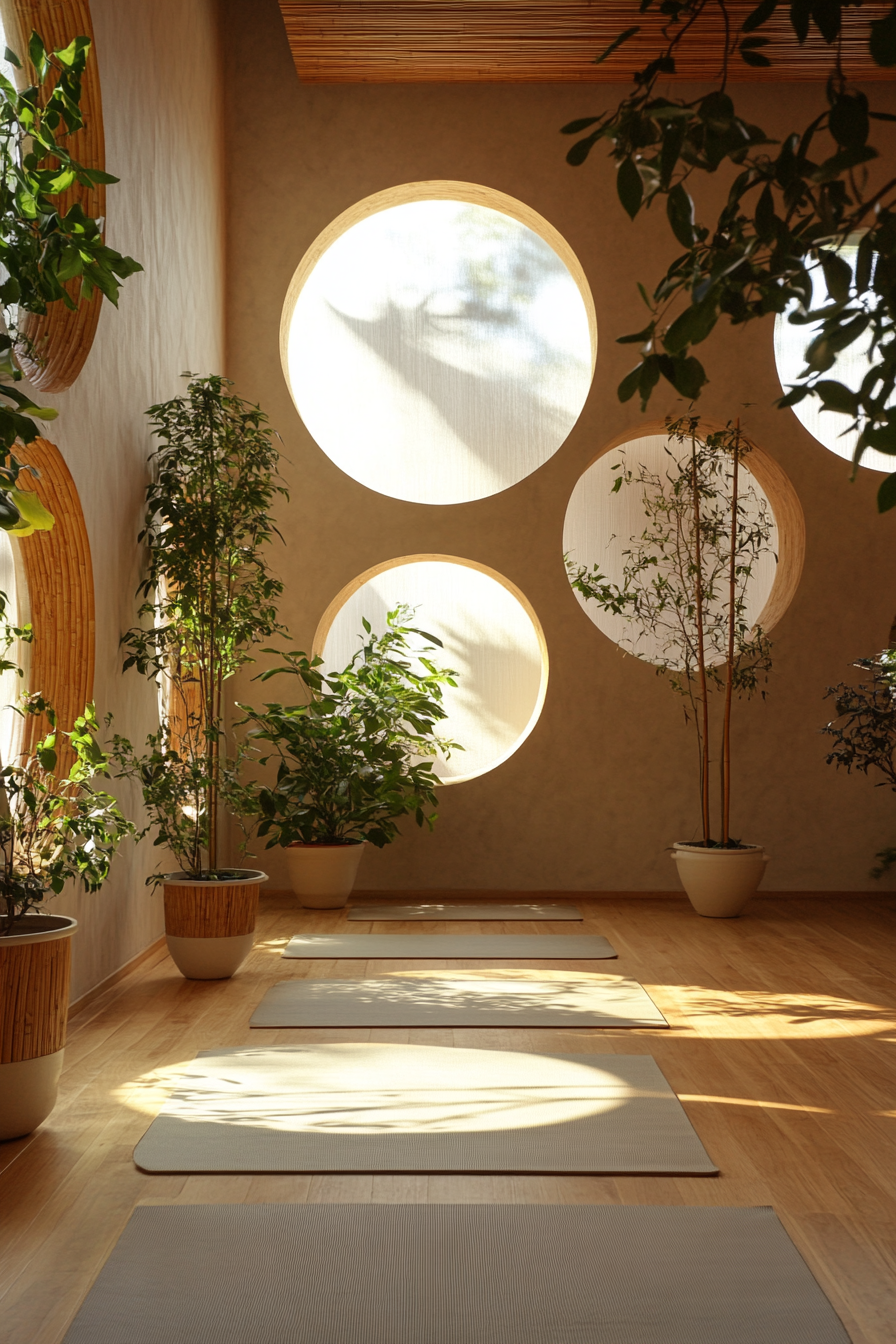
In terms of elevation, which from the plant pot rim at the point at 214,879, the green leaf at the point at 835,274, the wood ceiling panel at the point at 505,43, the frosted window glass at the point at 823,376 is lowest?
the plant pot rim at the point at 214,879

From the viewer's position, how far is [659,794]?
620cm

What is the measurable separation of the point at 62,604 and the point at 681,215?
3209 millimetres

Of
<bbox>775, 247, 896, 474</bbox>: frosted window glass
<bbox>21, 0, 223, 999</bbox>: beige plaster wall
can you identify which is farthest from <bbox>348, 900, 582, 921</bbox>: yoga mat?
<bbox>775, 247, 896, 474</bbox>: frosted window glass

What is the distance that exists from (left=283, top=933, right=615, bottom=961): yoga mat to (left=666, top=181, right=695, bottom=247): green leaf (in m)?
3.97

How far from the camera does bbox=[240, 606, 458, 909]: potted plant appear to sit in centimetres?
562

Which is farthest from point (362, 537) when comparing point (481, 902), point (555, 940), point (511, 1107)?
point (511, 1107)

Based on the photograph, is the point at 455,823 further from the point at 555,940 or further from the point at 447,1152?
the point at 447,1152

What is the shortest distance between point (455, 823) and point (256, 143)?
372 centimetres

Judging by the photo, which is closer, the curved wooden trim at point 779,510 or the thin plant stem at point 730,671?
the thin plant stem at point 730,671

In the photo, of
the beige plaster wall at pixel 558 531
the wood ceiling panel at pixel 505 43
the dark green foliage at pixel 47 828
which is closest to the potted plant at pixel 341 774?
the beige plaster wall at pixel 558 531

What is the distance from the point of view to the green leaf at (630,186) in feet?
3.28

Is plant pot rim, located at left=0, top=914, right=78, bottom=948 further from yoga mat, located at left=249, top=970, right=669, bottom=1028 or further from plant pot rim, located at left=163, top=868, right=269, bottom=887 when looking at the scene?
plant pot rim, located at left=163, top=868, right=269, bottom=887

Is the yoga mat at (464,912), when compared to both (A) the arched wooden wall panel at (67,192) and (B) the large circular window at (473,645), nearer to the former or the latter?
(B) the large circular window at (473,645)

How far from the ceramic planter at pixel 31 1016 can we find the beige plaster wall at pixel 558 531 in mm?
3552
